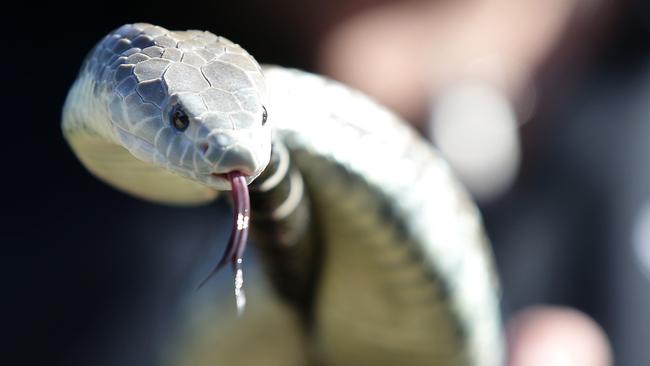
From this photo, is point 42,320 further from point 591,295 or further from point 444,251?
point 591,295

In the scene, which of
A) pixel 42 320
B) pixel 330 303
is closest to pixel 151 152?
pixel 330 303

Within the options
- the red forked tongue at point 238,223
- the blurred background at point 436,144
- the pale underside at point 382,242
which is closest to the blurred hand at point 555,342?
the blurred background at point 436,144

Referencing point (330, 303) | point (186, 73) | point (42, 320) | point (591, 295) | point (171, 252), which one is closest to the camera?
point (186, 73)

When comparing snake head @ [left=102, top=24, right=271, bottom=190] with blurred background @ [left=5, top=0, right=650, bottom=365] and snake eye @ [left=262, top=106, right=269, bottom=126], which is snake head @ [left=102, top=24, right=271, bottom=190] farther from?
blurred background @ [left=5, top=0, right=650, bottom=365]

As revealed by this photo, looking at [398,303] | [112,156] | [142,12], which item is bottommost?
[142,12]

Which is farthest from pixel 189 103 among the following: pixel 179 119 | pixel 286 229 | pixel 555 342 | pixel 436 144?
pixel 436 144

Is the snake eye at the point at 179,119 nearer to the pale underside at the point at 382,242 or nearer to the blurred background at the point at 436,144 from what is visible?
the pale underside at the point at 382,242
